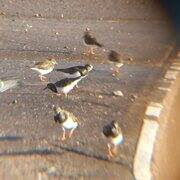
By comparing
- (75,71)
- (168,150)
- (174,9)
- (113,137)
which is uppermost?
(113,137)

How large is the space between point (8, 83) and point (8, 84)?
0.32 feet

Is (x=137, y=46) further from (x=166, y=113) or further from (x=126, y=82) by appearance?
(x=166, y=113)

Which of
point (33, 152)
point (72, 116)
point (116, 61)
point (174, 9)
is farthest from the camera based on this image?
point (174, 9)

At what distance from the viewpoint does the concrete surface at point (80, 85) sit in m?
9.21

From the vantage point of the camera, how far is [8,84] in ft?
41.4

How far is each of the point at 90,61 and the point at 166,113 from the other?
12.7ft

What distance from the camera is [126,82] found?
1300 centimetres

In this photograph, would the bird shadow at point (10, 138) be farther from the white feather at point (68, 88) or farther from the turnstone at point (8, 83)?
the turnstone at point (8, 83)

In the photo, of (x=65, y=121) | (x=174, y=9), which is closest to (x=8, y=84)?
(x=65, y=121)

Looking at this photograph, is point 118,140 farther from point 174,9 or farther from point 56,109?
point 174,9

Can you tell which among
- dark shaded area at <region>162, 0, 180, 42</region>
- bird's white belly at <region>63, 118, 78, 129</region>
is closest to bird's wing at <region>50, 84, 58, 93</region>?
bird's white belly at <region>63, 118, 78, 129</region>

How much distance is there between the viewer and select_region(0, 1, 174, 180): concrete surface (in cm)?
921

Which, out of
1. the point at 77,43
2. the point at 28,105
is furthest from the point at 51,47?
the point at 28,105

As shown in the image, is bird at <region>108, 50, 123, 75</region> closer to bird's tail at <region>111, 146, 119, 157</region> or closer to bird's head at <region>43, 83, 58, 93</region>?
bird's head at <region>43, 83, 58, 93</region>
